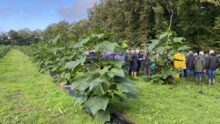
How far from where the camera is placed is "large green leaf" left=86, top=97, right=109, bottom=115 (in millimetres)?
6121

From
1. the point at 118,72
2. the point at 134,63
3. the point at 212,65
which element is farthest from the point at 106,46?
the point at 134,63

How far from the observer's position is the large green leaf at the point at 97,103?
6121 mm

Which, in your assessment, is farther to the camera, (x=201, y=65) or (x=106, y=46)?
(x=201, y=65)

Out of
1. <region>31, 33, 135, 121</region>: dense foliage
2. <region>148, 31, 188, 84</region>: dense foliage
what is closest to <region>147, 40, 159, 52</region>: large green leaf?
<region>148, 31, 188, 84</region>: dense foliage

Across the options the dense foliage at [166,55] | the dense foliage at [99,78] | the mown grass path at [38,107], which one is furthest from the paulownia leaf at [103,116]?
the dense foliage at [166,55]

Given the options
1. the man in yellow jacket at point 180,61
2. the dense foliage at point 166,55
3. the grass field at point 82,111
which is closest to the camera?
the grass field at point 82,111

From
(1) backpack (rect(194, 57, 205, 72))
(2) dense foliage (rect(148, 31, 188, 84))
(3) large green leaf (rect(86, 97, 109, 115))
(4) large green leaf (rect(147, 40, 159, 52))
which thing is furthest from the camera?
(1) backpack (rect(194, 57, 205, 72))

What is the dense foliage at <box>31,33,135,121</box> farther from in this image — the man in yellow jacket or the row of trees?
the row of trees

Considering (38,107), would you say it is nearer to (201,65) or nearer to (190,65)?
(201,65)

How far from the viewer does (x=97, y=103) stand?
20.5 ft

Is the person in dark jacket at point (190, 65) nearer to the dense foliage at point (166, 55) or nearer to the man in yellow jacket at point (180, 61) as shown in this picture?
the man in yellow jacket at point (180, 61)

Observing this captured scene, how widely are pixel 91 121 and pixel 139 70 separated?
10966mm

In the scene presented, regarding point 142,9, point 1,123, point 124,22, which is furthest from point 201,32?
point 1,123

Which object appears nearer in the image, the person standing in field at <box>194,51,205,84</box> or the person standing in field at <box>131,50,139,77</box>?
the person standing in field at <box>194,51,205,84</box>
